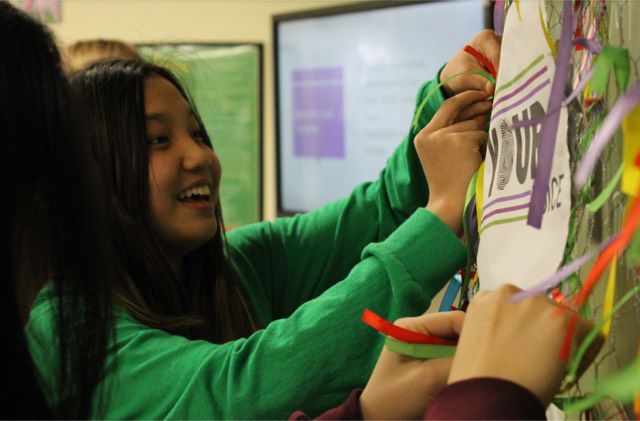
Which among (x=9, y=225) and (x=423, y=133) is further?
(x=423, y=133)

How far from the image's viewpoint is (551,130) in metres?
0.49

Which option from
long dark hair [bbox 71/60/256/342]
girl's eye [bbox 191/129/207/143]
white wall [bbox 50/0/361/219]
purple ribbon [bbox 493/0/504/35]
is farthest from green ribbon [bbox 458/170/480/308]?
white wall [bbox 50/0/361/219]

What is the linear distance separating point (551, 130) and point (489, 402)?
0.18 metres

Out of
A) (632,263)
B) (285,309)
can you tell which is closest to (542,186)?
(632,263)

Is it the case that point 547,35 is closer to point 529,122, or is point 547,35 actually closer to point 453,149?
point 529,122

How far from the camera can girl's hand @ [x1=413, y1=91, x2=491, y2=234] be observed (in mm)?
676

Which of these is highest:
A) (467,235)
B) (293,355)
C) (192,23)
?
(192,23)

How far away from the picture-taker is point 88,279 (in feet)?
2.00

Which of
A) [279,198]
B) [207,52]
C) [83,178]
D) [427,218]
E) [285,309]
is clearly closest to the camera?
[83,178]

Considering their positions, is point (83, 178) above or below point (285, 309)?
above

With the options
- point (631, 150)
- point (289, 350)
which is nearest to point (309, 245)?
point (289, 350)

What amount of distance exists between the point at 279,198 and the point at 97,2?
0.83 metres

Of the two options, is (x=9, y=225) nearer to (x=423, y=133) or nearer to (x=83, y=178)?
(x=83, y=178)

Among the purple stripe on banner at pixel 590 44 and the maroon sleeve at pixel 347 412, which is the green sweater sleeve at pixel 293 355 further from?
the purple stripe on banner at pixel 590 44
